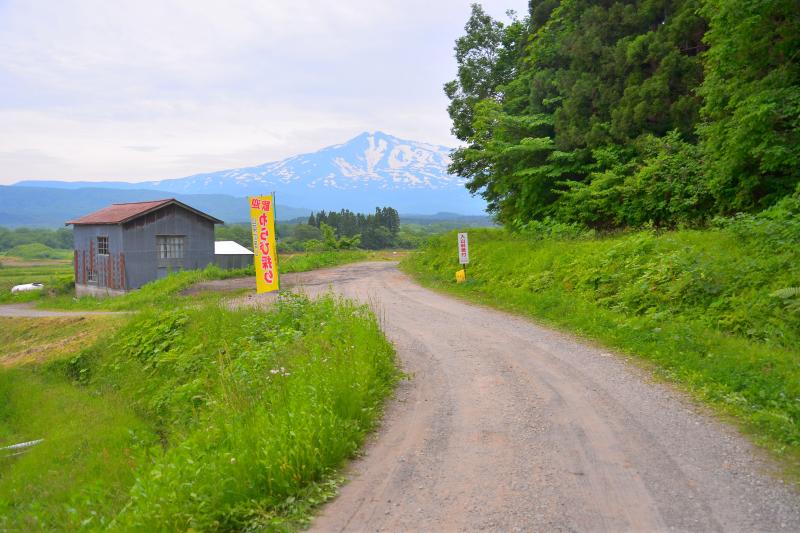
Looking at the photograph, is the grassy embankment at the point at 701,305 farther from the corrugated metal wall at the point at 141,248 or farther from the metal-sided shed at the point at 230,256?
the metal-sided shed at the point at 230,256

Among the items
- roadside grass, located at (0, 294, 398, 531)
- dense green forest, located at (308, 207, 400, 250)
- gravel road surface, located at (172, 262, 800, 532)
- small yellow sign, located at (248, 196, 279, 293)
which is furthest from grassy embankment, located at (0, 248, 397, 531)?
dense green forest, located at (308, 207, 400, 250)

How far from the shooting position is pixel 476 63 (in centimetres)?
2953

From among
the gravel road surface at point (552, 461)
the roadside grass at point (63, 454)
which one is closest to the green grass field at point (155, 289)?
the roadside grass at point (63, 454)

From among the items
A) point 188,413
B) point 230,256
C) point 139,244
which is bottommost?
point 188,413

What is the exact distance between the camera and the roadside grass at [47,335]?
15047mm

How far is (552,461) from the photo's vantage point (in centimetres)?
461

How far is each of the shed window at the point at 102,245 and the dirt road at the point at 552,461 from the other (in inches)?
960

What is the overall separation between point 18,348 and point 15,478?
9.04m

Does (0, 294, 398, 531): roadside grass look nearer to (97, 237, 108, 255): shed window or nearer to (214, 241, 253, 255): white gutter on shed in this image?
(97, 237, 108, 255): shed window

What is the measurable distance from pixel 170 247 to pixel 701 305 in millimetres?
24618

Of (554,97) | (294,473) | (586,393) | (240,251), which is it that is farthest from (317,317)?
(240,251)

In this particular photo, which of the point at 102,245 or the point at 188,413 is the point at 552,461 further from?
the point at 102,245

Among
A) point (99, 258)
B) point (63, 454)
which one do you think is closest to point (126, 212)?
point (99, 258)

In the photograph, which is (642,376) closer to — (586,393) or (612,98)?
(586,393)
